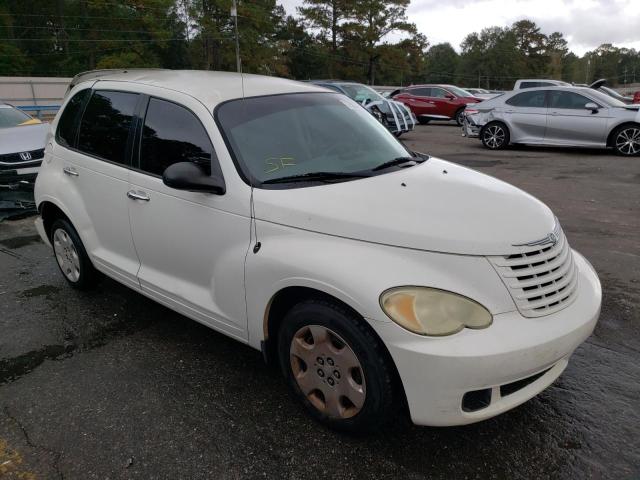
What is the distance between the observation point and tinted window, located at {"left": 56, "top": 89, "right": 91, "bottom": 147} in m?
4.07

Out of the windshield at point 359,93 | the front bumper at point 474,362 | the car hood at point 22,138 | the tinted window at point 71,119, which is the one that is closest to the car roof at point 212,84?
the tinted window at point 71,119

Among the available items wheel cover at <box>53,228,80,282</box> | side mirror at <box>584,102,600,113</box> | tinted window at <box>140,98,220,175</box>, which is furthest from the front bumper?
side mirror at <box>584,102,600,113</box>

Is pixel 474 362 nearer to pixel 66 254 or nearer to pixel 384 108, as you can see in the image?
pixel 66 254

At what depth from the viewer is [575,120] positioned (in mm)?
11328

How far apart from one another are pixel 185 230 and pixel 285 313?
2.74ft

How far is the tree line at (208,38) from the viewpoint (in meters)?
52.4

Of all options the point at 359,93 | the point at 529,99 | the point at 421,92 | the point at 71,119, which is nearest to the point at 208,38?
the point at 421,92

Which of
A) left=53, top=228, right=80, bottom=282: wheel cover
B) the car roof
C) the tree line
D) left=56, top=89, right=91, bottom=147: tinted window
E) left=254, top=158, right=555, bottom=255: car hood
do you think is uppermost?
the tree line

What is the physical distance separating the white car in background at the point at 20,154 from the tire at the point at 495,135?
9699 mm

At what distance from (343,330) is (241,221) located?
2.80 ft

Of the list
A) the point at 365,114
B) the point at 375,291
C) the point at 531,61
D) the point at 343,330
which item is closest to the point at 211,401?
the point at 343,330

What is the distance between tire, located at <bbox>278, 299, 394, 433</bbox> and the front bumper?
0.12 meters

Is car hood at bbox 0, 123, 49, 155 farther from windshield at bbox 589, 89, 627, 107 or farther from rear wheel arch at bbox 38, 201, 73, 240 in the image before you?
windshield at bbox 589, 89, 627, 107

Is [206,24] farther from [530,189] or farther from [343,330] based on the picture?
[343,330]
